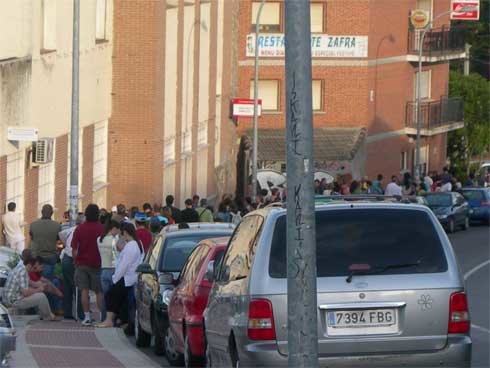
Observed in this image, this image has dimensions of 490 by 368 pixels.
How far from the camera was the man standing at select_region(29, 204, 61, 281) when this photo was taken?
21.2 m

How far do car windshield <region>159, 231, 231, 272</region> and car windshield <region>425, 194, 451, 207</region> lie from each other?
28.9 meters

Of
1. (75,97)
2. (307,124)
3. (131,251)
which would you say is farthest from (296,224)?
(75,97)

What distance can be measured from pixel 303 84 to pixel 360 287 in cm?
272

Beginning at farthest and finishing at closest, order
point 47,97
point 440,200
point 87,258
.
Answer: point 440,200 < point 47,97 < point 87,258

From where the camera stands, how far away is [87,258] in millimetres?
18750

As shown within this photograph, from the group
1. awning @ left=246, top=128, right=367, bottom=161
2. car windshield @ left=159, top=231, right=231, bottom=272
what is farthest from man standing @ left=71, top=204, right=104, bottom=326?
awning @ left=246, top=128, right=367, bottom=161

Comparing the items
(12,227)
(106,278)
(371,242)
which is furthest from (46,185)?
(371,242)

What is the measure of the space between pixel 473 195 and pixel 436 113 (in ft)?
42.8

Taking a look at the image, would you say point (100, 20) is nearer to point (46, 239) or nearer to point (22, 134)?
point (22, 134)

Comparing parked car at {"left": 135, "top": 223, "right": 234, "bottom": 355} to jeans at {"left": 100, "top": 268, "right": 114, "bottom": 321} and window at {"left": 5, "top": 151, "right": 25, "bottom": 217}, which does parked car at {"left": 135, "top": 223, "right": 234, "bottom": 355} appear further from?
window at {"left": 5, "top": 151, "right": 25, "bottom": 217}

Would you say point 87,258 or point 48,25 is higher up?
point 48,25

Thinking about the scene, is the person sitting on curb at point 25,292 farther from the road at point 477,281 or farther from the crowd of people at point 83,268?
the road at point 477,281

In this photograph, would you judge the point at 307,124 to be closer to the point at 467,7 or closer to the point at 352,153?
the point at 352,153

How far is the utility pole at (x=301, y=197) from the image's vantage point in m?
7.05
